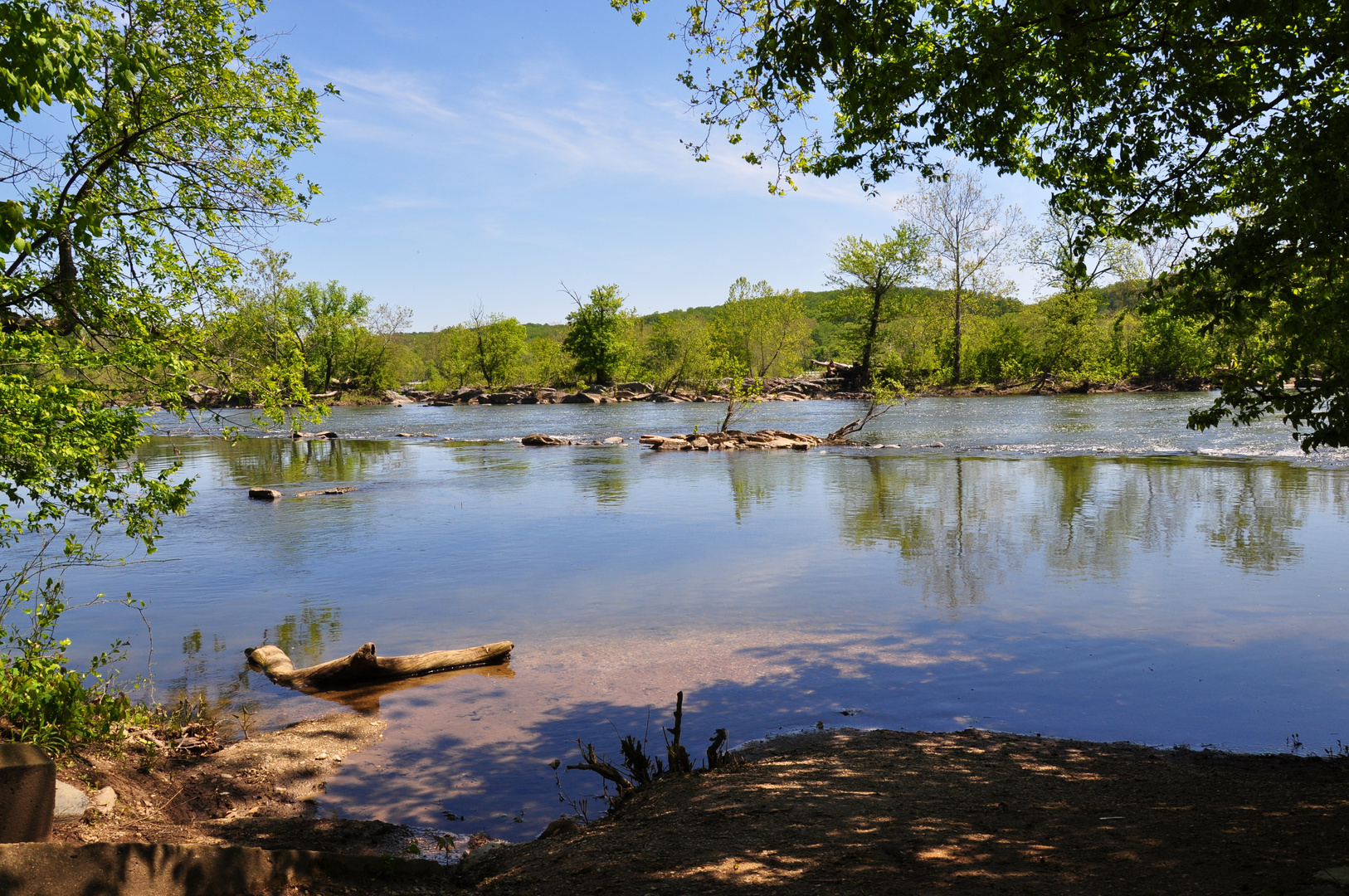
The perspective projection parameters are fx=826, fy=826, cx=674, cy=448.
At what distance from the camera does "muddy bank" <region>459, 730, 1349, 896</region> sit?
409 centimetres

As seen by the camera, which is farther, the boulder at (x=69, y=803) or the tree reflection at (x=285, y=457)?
the tree reflection at (x=285, y=457)

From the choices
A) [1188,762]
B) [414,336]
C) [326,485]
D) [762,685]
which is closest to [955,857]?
[1188,762]

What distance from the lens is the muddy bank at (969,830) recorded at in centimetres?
409

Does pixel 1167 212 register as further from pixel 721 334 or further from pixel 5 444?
pixel 721 334

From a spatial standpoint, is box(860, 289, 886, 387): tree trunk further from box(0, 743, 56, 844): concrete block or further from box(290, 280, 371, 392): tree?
box(0, 743, 56, 844): concrete block

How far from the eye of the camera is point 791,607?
11188mm

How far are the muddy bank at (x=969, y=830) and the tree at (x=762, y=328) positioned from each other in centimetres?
8846

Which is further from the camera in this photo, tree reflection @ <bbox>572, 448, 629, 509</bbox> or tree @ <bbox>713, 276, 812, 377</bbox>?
tree @ <bbox>713, 276, 812, 377</bbox>

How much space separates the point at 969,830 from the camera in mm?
4773

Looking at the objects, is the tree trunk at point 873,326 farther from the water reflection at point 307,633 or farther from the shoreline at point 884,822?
the shoreline at point 884,822

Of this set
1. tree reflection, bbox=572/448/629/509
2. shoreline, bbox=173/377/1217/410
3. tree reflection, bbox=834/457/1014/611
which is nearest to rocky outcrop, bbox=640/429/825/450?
tree reflection, bbox=572/448/629/509

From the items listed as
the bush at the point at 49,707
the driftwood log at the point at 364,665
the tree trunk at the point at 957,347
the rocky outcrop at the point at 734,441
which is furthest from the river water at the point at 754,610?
the tree trunk at the point at 957,347

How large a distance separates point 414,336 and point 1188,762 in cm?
16664

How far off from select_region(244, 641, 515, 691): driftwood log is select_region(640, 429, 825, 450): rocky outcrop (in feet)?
85.6
